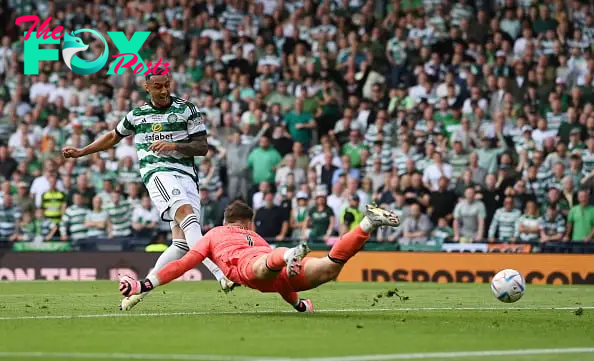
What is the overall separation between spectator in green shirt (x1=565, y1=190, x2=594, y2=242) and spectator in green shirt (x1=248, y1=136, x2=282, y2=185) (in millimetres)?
6339

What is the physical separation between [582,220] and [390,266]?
369 cm

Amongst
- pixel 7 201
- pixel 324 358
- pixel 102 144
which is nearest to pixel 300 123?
pixel 7 201

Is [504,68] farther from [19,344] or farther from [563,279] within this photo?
[19,344]

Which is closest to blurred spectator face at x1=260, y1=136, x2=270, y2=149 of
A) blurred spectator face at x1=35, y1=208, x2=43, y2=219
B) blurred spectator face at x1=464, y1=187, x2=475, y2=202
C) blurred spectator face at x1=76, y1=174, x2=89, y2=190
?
blurred spectator face at x1=76, y1=174, x2=89, y2=190

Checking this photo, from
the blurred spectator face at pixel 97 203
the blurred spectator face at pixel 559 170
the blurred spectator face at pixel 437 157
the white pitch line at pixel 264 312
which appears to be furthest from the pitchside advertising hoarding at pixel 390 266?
the white pitch line at pixel 264 312

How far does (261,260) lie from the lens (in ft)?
38.4

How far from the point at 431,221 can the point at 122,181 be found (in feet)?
Answer: 21.9

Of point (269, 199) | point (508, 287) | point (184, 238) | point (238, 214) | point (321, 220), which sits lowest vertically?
point (321, 220)

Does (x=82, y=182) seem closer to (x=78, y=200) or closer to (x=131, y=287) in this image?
(x=78, y=200)

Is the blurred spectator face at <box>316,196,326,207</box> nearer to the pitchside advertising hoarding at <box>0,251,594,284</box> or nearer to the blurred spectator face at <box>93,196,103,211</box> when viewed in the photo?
the pitchside advertising hoarding at <box>0,251,594,284</box>

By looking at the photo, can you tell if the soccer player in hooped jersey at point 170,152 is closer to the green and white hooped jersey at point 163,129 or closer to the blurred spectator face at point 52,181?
the green and white hooped jersey at point 163,129

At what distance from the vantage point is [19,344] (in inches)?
377

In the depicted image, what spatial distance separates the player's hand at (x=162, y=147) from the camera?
44.9 feet

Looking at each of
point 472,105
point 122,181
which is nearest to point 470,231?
point 472,105
